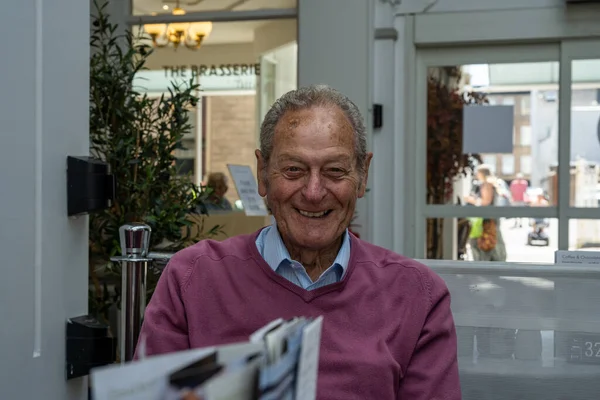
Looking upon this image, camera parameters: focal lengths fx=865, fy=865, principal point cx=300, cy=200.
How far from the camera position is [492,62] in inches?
233

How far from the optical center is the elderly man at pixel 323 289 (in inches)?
82.1

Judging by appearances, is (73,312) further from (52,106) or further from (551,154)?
(551,154)

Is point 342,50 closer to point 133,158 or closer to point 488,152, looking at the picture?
point 488,152

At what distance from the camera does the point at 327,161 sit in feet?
6.98

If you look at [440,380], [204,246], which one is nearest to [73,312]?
[204,246]

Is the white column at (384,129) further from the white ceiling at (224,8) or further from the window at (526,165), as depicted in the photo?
the window at (526,165)

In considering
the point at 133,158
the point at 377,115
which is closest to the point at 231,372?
the point at 133,158

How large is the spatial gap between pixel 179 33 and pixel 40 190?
170 inches

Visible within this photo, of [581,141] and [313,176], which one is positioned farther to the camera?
[581,141]

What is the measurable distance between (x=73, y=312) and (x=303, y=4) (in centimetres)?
401

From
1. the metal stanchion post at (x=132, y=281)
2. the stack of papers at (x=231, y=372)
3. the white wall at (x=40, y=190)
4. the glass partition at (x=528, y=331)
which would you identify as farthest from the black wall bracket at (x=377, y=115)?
the stack of papers at (x=231, y=372)

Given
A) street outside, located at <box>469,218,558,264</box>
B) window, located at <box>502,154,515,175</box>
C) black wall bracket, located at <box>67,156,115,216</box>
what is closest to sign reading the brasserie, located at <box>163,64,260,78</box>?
window, located at <box>502,154,515,175</box>

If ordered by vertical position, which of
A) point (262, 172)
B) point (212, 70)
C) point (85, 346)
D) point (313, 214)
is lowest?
point (85, 346)

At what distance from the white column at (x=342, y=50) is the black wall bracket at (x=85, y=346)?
3567mm
